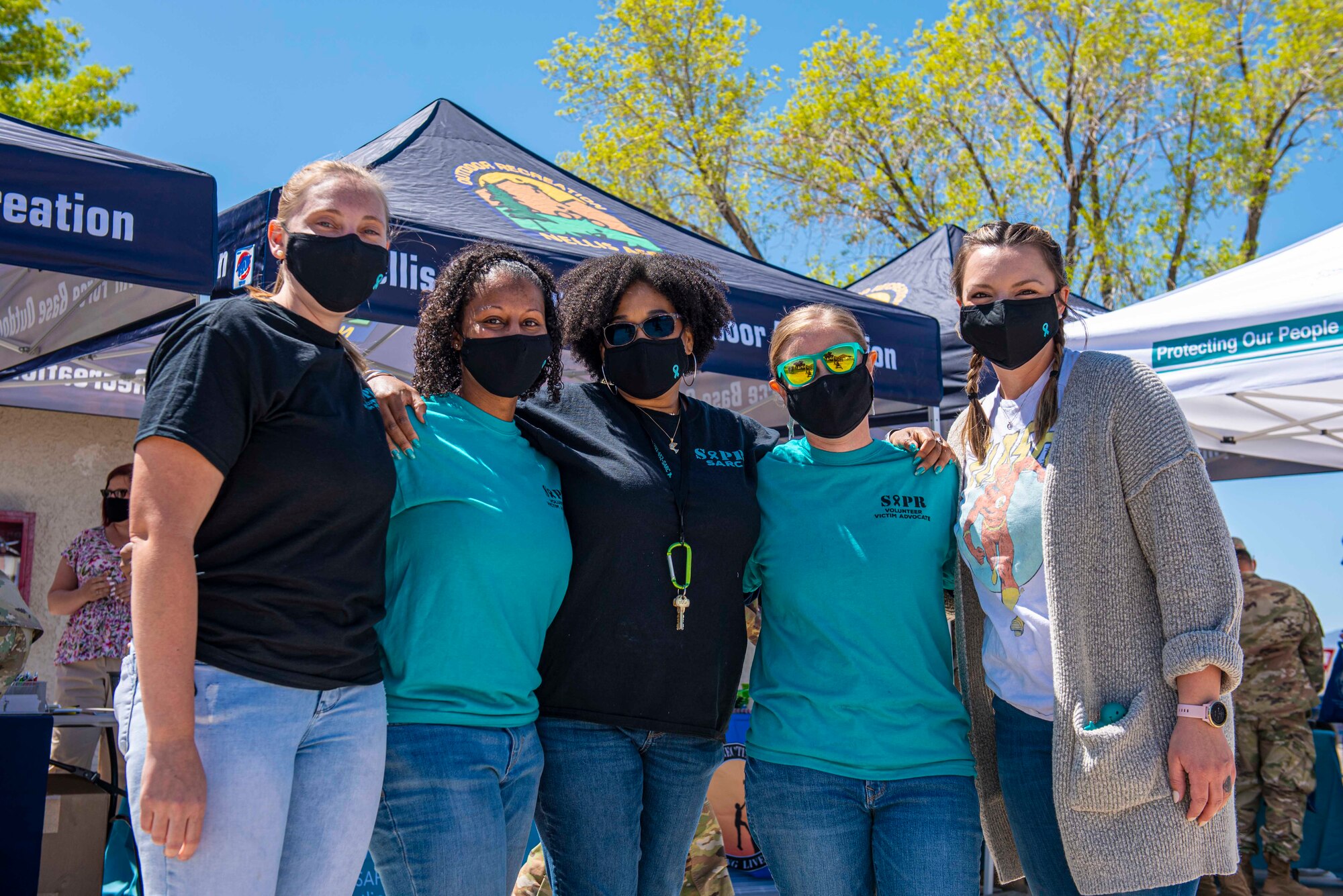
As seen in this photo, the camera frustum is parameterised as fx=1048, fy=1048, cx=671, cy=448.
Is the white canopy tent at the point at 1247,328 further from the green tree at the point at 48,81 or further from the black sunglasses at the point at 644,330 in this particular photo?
the green tree at the point at 48,81

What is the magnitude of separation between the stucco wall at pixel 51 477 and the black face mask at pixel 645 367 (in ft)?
20.9

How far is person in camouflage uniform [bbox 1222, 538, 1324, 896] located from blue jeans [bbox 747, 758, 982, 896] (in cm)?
469

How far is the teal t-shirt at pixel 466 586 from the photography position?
2.04m

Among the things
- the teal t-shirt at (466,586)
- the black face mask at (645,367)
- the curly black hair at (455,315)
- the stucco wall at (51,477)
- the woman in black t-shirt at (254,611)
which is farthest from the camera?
the stucco wall at (51,477)

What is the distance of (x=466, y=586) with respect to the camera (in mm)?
2072

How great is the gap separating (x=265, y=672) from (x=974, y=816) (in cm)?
147

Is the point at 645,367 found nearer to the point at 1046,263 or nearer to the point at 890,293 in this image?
the point at 1046,263

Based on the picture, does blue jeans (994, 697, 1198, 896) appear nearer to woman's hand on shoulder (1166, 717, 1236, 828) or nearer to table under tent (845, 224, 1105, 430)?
woman's hand on shoulder (1166, 717, 1236, 828)

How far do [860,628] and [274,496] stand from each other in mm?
1219

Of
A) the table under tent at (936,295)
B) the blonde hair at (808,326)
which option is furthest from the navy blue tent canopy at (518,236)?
the blonde hair at (808,326)

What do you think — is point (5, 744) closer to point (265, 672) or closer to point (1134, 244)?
point (265, 672)

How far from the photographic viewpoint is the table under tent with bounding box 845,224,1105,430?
574cm

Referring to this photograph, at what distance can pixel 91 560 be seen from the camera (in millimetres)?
5055

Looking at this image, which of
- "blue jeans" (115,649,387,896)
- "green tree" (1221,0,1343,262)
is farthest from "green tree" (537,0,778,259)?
"blue jeans" (115,649,387,896)
